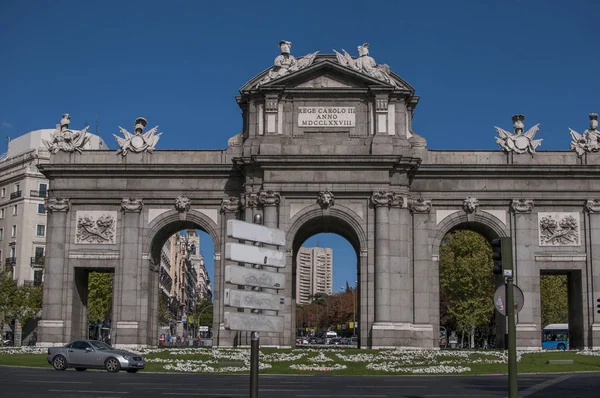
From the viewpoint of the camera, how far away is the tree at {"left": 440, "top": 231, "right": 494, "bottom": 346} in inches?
3406

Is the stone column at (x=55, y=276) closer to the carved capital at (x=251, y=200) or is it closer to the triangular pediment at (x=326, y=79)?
the carved capital at (x=251, y=200)

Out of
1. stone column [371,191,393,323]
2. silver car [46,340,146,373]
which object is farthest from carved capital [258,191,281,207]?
silver car [46,340,146,373]

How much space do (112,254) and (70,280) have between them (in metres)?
3.34

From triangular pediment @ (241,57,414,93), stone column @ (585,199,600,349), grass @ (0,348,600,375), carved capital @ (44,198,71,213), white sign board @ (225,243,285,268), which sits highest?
triangular pediment @ (241,57,414,93)

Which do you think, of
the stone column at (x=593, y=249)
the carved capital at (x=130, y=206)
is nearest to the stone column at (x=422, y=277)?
the stone column at (x=593, y=249)

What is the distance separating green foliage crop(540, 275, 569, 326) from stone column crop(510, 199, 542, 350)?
3862cm

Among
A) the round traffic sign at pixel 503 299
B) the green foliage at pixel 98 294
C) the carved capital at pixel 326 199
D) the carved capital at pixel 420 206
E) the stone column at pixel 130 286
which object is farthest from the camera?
the green foliage at pixel 98 294

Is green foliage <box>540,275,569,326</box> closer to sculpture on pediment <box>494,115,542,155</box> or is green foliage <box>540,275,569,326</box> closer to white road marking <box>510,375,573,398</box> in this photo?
sculpture on pediment <box>494,115,542,155</box>

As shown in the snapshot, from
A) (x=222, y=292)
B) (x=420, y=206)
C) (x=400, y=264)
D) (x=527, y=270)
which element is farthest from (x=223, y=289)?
(x=527, y=270)

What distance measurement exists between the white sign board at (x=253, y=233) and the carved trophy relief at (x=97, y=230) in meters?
43.9

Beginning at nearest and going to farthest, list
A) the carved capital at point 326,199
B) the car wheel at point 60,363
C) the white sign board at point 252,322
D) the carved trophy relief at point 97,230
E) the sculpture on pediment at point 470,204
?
the white sign board at point 252,322
the car wheel at point 60,363
the carved capital at point 326,199
the sculpture on pediment at point 470,204
the carved trophy relief at point 97,230

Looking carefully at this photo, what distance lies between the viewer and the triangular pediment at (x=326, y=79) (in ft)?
181

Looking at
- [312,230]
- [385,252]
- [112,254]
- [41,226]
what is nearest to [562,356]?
[385,252]

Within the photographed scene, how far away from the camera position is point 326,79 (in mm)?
55875
